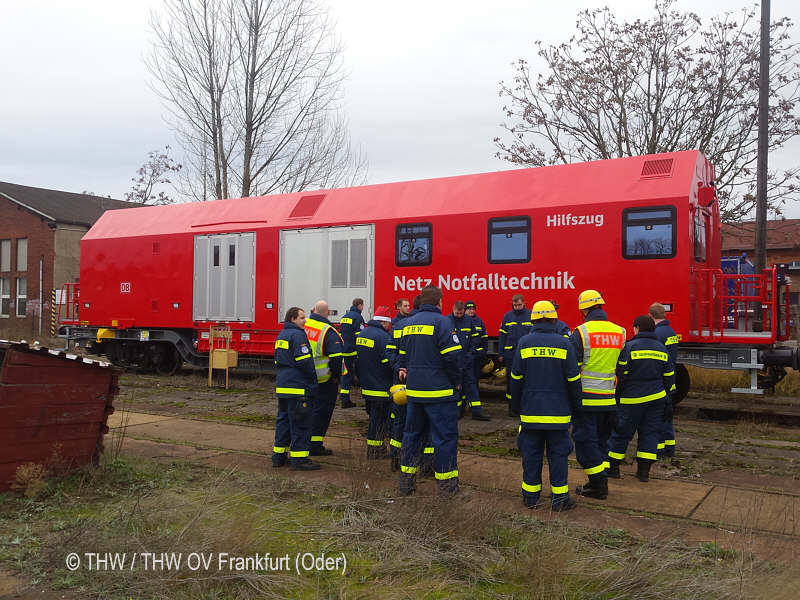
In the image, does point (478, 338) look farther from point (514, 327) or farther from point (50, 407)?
point (50, 407)

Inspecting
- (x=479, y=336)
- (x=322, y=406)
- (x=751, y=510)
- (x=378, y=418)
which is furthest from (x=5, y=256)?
(x=751, y=510)

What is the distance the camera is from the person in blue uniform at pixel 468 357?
991cm

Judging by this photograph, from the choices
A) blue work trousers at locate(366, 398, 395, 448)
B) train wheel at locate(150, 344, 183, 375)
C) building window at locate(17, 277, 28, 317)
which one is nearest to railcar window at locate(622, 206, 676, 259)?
blue work trousers at locate(366, 398, 395, 448)

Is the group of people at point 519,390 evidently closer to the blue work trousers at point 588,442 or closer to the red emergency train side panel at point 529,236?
the blue work trousers at point 588,442

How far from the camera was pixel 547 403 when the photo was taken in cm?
544

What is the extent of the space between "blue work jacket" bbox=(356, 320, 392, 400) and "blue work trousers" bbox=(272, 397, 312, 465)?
67cm

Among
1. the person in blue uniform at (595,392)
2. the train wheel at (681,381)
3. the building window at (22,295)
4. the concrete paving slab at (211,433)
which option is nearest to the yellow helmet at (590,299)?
the person in blue uniform at (595,392)

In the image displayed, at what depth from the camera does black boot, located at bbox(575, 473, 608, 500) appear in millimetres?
5816

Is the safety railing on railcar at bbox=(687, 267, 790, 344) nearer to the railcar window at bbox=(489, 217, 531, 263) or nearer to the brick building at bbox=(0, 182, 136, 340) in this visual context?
the railcar window at bbox=(489, 217, 531, 263)

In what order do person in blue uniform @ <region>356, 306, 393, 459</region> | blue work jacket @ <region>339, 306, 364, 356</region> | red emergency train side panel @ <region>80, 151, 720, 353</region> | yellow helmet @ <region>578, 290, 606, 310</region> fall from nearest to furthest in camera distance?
yellow helmet @ <region>578, 290, 606, 310</region> → person in blue uniform @ <region>356, 306, 393, 459</region> → blue work jacket @ <region>339, 306, 364, 356</region> → red emergency train side panel @ <region>80, 151, 720, 353</region>

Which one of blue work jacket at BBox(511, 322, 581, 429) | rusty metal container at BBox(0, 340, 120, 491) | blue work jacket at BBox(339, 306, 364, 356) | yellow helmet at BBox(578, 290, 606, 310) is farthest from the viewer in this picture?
blue work jacket at BBox(339, 306, 364, 356)

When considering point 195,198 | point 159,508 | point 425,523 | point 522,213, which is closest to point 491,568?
point 425,523

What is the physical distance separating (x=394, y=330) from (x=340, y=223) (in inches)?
261

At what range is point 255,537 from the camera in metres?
4.20
